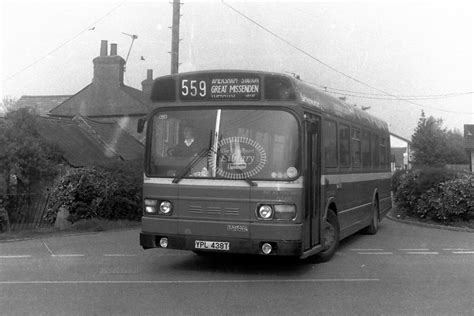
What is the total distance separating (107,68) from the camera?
33031 mm

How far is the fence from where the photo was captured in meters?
14.9

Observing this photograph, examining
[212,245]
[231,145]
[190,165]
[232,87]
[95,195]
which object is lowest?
[212,245]

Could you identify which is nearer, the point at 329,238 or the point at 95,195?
the point at 329,238

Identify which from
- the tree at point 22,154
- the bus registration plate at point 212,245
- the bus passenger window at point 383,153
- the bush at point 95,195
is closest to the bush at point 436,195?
the bus passenger window at point 383,153

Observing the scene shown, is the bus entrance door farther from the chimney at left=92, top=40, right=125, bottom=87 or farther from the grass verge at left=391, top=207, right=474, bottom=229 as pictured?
the chimney at left=92, top=40, right=125, bottom=87

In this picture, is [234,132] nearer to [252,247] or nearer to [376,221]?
[252,247]

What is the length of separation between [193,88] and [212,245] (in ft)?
7.68

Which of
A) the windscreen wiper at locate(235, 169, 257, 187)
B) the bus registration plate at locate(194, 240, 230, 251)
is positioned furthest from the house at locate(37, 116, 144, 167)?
the windscreen wiper at locate(235, 169, 257, 187)

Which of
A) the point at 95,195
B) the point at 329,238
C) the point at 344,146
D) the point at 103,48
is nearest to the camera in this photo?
the point at 329,238

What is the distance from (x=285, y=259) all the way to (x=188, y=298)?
3.20m

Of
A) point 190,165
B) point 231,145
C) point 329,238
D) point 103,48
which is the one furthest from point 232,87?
point 103,48

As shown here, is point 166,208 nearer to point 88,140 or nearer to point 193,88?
point 193,88

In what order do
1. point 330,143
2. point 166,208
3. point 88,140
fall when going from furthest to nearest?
point 88,140 → point 330,143 → point 166,208

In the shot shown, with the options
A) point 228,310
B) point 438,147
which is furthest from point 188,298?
point 438,147
